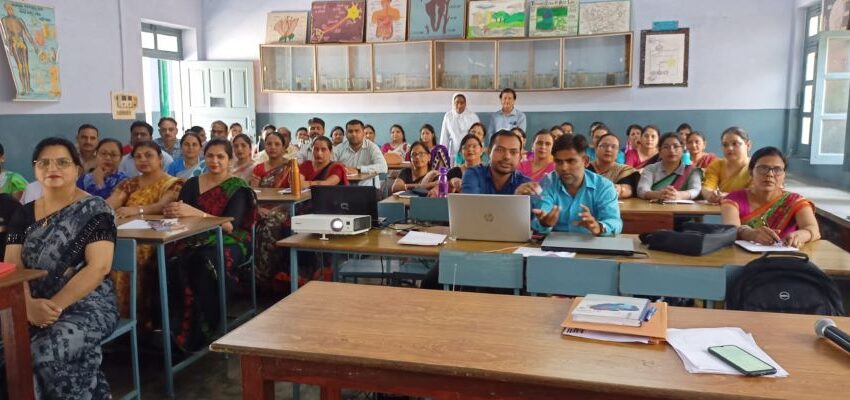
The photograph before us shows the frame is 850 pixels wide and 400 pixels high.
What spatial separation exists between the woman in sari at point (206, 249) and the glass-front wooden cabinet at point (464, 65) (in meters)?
5.14

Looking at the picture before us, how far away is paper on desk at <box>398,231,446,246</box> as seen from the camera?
3.03 meters

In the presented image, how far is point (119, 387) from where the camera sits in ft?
10.4

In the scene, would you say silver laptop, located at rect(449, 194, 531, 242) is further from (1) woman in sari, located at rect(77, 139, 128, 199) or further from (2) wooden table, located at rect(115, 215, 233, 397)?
(1) woman in sari, located at rect(77, 139, 128, 199)

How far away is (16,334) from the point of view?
2.23 m

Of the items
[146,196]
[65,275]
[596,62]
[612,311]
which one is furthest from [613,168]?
[65,275]

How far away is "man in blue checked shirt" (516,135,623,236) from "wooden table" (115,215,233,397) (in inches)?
68.0

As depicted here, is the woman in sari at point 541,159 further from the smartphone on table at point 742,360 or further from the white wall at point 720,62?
the white wall at point 720,62

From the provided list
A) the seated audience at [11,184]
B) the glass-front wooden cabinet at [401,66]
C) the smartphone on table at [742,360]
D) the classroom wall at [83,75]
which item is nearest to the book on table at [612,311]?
the smartphone on table at [742,360]

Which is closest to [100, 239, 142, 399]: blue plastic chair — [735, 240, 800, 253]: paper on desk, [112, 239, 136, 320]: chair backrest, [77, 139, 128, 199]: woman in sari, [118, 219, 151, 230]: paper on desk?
[112, 239, 136, 320]: chair backrest

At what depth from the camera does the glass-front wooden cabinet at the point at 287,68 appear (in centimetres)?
927

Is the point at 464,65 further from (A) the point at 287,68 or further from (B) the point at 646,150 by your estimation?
(B) the point at 646,150

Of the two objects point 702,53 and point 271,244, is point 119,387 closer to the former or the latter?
point 271,244

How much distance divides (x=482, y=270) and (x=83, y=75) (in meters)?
6.41

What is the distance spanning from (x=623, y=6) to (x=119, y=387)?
23.7 feet
